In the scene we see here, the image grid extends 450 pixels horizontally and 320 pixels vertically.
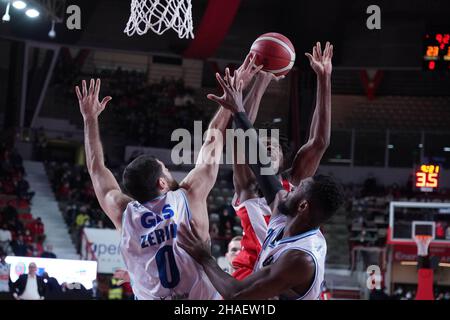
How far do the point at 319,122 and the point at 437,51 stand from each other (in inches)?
388

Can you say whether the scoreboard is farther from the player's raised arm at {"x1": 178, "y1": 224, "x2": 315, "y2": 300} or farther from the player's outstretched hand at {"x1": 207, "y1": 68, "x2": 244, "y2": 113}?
the player's raised arm at {"x1": 178, "y1": 224, "x2": 315, "y2": 300}

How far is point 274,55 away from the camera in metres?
4.33

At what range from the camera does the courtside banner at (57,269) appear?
10107mm

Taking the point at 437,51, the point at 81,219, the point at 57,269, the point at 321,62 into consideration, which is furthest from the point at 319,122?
the point at 81,219

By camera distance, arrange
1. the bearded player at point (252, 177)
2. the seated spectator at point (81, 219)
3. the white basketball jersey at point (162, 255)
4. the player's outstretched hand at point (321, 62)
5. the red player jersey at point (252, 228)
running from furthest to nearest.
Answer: the seated spectator at point (81, 219)
the red player jersey at point (252, 228)
the bearded player at point (252, 177)
the player's outstretched hand at point (321, 62)
the white basketball jersey at point (162, 255)

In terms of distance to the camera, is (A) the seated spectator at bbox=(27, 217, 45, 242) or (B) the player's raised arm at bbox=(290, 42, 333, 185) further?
(A) the seated spectator at bbox=(27, 217, 45, 242)

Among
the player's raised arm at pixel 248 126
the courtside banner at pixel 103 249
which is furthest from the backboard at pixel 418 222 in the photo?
the player's raised arm at pixel 248 126

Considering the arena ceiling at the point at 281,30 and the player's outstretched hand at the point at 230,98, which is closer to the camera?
the player's outstretched hand at the point at 230,98

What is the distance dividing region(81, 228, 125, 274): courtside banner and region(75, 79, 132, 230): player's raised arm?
31.3 feet

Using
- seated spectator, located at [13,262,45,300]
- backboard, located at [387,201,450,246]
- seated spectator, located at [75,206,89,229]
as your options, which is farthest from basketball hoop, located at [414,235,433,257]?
seated spectator, located at [13,262,45,300]

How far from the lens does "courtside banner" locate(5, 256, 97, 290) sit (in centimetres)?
1011

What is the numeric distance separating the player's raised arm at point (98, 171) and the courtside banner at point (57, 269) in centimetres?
650

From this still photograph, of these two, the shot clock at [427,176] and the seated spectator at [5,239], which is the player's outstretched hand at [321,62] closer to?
the seated spectator at [5,239]
